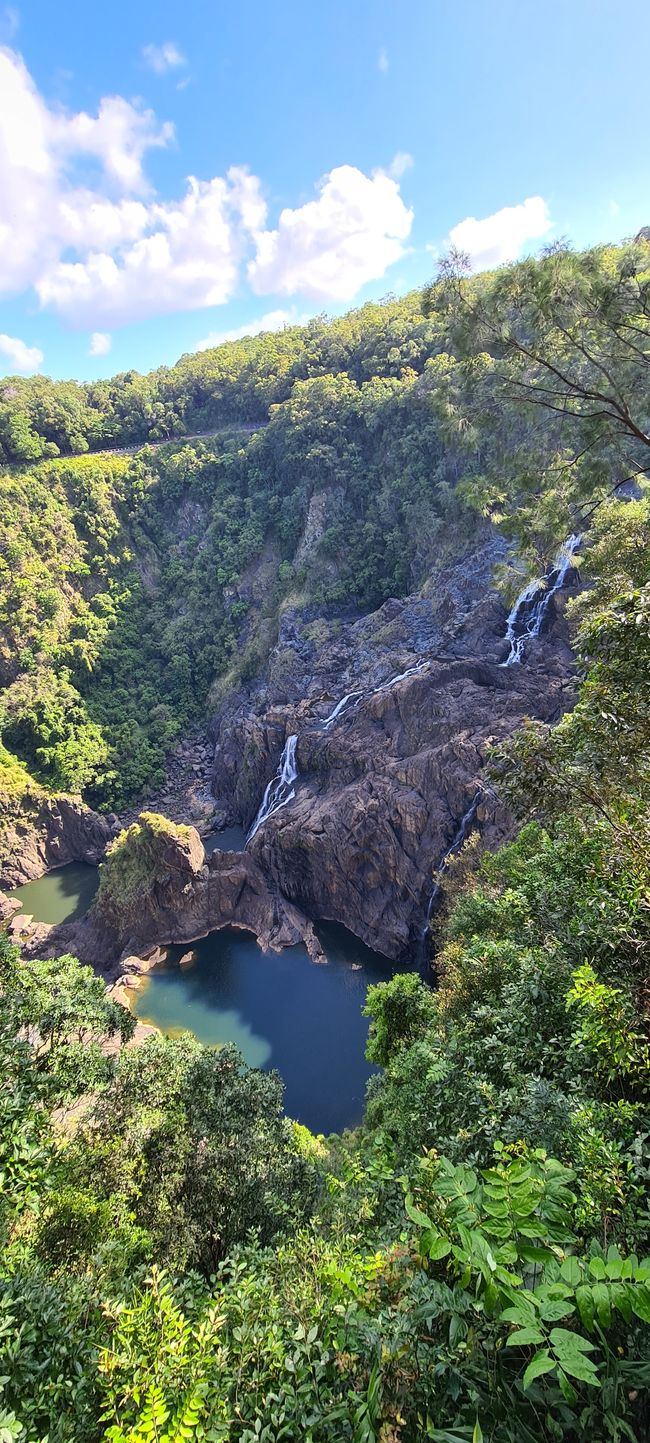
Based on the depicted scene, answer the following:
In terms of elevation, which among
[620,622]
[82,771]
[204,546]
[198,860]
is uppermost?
[204,546]

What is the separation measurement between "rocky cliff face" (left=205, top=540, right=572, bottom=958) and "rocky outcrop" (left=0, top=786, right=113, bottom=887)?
7.34m

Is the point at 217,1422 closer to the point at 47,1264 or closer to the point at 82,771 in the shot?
the point at 47,1264

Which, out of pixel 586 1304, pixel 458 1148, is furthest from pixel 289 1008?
pixel 586 1304

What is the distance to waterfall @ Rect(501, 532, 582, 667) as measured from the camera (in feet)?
73.4

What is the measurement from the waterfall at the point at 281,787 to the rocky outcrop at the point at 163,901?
2624 millimetres

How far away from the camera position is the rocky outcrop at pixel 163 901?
22375 millimetres

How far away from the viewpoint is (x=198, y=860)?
23.5m

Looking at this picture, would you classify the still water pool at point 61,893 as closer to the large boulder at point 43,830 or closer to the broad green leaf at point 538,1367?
the large boulder at point 43,830

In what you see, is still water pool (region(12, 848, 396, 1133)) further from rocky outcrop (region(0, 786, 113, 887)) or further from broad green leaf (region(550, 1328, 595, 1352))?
broad green leaf (region(550, 1328, 595, 1352))

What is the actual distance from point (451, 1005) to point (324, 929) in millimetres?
13309

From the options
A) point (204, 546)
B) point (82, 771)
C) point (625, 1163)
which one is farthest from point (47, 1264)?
point (204, 546)

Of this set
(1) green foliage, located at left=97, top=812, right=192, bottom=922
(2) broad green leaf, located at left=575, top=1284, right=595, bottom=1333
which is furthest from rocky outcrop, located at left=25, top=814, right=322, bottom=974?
(2) broad green leaf, located at left=575, top=1284, right=595, bottom=1333

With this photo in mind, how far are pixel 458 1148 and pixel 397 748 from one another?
17.8 m

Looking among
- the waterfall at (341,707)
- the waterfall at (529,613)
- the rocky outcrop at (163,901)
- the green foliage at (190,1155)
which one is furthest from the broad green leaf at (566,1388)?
the waterfall at (341,707)
